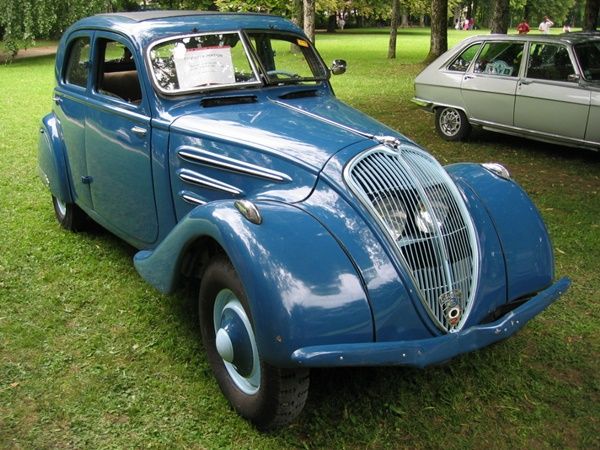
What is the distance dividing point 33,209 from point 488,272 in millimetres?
4873

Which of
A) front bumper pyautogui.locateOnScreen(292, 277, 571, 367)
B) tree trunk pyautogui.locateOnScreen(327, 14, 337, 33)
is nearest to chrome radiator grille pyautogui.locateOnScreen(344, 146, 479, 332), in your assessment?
front bumper pyautogui.locateOnScreen(292, 277, 571, 367)

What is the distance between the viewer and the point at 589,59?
25.5ft

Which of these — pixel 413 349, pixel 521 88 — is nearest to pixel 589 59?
pixel 521 88

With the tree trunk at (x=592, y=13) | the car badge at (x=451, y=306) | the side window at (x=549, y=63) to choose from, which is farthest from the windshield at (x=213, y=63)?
the tree trunk at (x=592, y=13)

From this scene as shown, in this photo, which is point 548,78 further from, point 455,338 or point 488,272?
point 455,338

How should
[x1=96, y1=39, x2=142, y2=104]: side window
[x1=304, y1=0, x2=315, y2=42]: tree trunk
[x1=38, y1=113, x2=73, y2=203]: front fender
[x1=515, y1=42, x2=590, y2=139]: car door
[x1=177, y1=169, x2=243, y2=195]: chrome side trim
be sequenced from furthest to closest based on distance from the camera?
[x1=304, y1=0, x2=315, y2=42]: tree trunk
[x1=515, y1=42, x2=590, y2=139]: car door
[x1=38, y1=113, x2=73, y2=203]: front fender
[x1=96, y1=39, x2=142, y2=104]: side window
[x1=177, y1=169, x2=243, y2=195]: chrome side trim

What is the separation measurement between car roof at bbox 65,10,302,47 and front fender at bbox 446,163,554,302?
1.86 metres

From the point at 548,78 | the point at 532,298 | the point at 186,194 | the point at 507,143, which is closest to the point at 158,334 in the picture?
the point at 186,194

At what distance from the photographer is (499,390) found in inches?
131

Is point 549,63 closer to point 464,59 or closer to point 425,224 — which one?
point 464,59

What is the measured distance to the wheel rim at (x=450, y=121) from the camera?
9195 millimetres

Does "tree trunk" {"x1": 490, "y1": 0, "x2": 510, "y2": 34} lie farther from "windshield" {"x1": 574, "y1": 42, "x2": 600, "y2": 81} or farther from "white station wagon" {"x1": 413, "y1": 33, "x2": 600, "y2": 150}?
"windshield" {"x1": 574, "y1": 42, "x2": 600, "y2": 81}

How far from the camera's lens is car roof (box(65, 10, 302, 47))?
413 centimetres

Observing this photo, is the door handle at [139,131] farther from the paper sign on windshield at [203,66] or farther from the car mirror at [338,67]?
the car mirror at [338,67]
